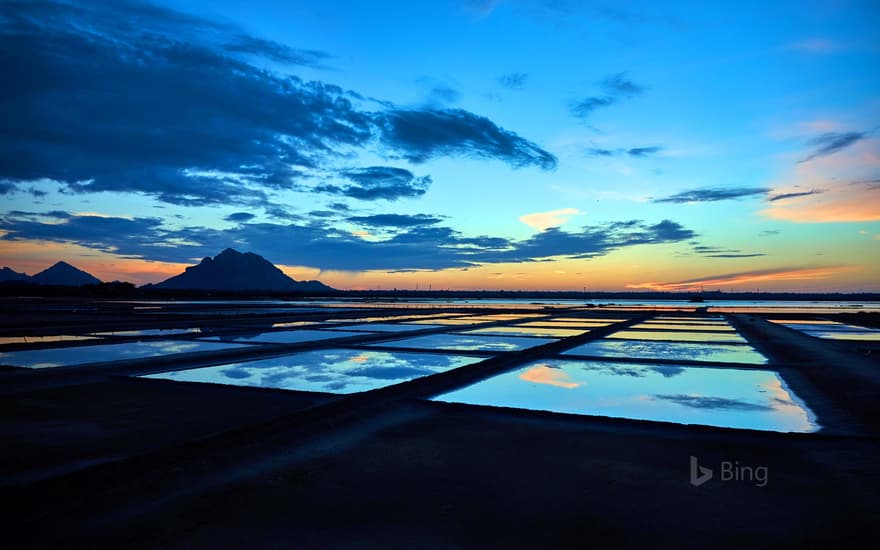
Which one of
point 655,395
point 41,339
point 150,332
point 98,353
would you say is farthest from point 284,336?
point 655,395

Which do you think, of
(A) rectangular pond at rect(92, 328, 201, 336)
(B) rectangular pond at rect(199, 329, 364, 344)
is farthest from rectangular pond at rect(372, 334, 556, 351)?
(A) rectangular pond at rect(92, 328, 201, 336)

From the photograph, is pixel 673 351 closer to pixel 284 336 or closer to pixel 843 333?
pixel 843 333

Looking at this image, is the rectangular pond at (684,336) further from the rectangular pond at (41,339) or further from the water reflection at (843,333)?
the rectangular pond at (41,339)

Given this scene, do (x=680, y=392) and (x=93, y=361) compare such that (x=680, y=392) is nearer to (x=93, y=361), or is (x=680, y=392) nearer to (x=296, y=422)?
(x=296, y=422)

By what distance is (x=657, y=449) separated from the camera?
7180 millimetres

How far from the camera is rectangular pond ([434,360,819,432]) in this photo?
941 cm

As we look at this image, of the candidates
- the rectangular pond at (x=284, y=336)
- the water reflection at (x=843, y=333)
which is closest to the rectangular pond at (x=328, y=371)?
the rectangular pond at (x=284, y=336)

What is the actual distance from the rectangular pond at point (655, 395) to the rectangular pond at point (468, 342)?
15.7 ft

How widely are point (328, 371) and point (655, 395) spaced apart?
8.44 meters

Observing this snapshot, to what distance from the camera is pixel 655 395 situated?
37.8 feet

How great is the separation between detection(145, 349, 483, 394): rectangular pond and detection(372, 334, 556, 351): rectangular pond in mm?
2541

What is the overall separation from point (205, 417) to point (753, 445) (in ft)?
28.2

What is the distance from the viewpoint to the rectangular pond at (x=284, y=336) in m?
22.8

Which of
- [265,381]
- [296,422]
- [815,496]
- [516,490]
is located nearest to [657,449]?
[815,496]
